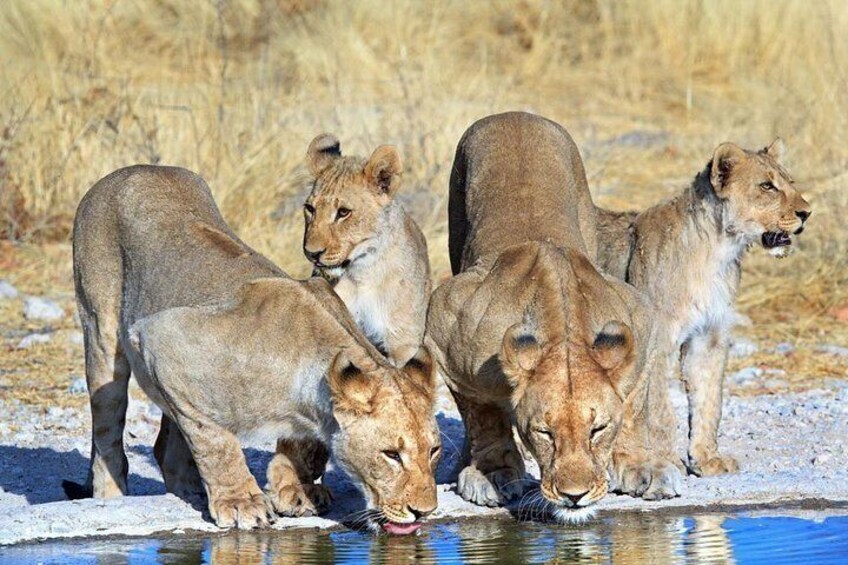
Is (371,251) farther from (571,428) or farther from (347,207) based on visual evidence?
(571,428)

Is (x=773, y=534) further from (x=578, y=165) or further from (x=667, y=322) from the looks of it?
(x=578, y=165)

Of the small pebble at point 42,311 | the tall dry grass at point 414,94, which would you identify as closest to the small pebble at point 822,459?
the tall dry grass at point 414,94

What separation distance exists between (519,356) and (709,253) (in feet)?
7.45

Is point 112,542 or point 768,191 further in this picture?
point 768,191

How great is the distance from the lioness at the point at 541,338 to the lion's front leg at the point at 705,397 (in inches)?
12.7

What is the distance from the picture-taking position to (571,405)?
21.0 ft

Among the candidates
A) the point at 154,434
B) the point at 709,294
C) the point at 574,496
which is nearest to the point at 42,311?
the point at 154,434

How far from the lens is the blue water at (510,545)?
21.3ft

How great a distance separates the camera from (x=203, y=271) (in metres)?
7.45

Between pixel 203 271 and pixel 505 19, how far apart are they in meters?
12.4

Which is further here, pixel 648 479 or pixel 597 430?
pixel 648 479

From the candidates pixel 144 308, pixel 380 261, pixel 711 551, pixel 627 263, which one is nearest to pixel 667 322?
pixel 627 263

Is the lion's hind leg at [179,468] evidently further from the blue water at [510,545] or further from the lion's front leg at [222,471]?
the blue water at [510,545]

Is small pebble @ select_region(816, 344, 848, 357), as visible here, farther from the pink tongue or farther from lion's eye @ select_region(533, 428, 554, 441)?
the pink tongue
